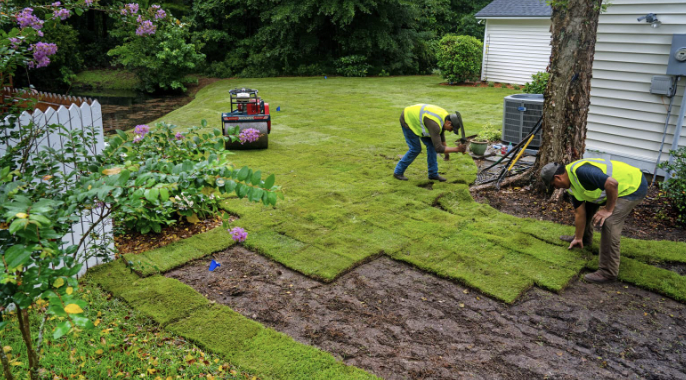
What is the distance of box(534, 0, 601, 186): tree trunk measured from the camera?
6207mm

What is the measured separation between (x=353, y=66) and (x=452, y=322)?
22113 mm

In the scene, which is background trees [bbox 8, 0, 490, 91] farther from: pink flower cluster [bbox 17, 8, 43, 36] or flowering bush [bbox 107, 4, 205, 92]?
pink flower cluster [bbox 17, 8, 43, 36]

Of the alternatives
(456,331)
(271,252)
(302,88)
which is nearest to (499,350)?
(456,331)

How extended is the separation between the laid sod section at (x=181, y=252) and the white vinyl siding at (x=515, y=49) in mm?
16551

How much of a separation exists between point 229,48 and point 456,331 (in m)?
26.2

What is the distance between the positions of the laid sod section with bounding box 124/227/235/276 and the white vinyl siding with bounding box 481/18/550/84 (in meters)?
16.6

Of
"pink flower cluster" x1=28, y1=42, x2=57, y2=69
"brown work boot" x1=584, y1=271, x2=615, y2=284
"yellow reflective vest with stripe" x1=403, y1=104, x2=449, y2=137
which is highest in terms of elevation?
"pink flower cluster" x1=28, y1=42, x2=57, y2=69

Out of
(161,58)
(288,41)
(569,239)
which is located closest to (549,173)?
(569,239)

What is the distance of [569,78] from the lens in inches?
250

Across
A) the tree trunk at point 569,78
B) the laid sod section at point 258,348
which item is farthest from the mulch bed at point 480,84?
the laid sod section at point 258,348

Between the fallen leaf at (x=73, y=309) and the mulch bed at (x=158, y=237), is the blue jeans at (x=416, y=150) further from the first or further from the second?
the fallen leaf at (x=73, y=309)

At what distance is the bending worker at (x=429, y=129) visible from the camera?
6855 mm

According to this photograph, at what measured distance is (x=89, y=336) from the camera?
3.74 m

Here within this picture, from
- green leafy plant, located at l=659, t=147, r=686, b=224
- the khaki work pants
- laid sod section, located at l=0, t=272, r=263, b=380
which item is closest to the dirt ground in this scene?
the khaki work pants
